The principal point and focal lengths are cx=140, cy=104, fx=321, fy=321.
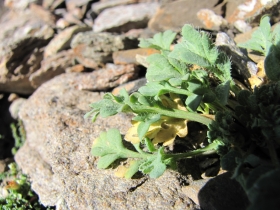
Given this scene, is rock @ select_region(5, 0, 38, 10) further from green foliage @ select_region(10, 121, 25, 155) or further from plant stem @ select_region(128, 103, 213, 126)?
plant stem @ select_region(128, 103, 213, 126)

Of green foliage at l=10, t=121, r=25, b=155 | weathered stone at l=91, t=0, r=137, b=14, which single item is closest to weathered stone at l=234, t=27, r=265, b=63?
weathered stone at l=91, t=0, r=137, b=14

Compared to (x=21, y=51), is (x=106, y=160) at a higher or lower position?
higher

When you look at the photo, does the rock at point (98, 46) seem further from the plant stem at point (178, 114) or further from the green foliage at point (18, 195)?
the plant stem at point (178, 114)

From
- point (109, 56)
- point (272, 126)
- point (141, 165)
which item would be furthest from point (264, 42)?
point (109, 56)

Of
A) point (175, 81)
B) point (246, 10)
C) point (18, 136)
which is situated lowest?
point (18, 136)

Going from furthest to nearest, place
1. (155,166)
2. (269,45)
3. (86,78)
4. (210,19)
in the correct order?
(86,78) < (210,19) < (269,45) < (155,166)

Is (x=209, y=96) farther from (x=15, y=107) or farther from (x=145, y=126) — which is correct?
(x=15, y=107)

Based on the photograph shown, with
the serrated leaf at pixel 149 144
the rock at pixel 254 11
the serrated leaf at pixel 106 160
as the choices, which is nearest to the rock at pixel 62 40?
the rock at pixel 254 11

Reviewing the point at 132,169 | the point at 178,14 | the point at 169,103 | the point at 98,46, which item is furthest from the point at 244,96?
the point at 98,46
